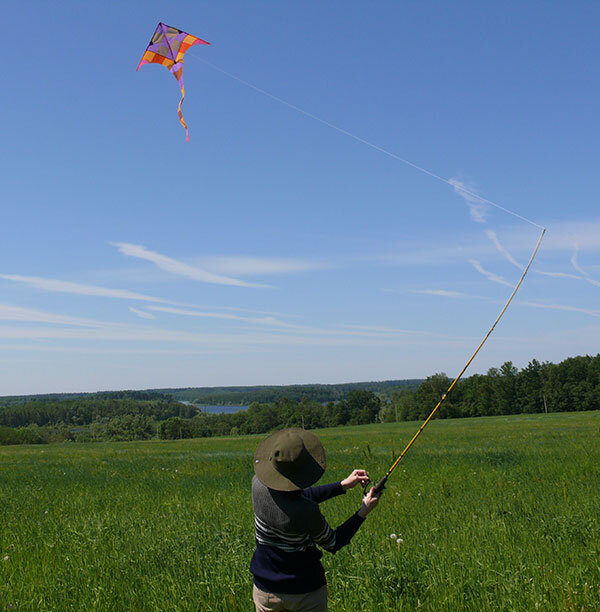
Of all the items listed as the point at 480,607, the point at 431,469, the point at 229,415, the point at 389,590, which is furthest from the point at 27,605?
the point at 229,415

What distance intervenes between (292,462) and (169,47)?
272 inches

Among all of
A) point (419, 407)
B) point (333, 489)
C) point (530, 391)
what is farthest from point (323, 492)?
point (419, 407)

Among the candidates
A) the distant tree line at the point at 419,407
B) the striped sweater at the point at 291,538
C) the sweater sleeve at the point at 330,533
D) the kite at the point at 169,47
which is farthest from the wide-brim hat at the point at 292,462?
the distant tree line at the point at 419,407

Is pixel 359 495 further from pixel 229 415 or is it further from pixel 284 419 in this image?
pixel 229 415

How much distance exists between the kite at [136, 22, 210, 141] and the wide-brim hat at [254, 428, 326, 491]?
246 inches

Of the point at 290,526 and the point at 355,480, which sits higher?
the point at 355,480

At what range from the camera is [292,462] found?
122 inches

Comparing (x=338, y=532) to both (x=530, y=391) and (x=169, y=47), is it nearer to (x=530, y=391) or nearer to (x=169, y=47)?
(x=169, y=47)

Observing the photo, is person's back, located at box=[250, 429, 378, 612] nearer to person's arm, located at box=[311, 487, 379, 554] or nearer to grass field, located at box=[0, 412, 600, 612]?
person's arm, located at box=[311, 487, 379, 554]

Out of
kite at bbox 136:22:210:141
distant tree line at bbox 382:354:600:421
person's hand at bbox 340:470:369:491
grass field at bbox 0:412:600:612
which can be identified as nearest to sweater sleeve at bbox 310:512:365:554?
person's hand at bbox 340:470:369:491

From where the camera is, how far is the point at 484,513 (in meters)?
8.02

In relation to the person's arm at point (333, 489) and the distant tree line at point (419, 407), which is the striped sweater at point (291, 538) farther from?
the distant tree line at point (419, 407)

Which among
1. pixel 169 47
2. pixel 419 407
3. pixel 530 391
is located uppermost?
pixel 169 47

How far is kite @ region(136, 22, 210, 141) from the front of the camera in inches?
310
